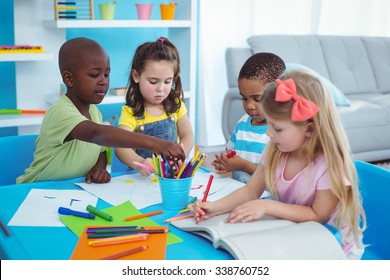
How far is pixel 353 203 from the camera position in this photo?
103 centimetres

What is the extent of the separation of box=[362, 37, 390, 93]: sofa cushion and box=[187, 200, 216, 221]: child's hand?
333 cm

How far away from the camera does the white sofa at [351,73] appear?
11.3ft

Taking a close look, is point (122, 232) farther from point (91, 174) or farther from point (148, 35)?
point (148, 35)

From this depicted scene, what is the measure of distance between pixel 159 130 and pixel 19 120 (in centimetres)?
111

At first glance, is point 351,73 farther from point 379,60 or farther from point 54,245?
point 54,245

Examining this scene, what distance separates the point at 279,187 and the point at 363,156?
2545 millimetres

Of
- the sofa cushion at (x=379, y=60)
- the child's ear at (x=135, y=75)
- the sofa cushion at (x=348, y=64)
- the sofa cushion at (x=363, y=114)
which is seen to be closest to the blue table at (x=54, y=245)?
A: the child's ear at (x=135, y=75)

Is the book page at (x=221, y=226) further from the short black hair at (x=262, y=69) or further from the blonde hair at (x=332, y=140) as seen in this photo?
the short black hair at (x=262, y=69)

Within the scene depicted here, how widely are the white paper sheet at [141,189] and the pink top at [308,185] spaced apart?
0.19m

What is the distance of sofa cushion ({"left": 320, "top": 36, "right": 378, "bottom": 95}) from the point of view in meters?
3.85

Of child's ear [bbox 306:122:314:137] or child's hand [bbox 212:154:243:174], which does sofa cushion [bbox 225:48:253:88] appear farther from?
child's ear [bbox 306:122:314:137]

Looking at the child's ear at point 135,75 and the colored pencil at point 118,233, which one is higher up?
the child's ear at point 135,75

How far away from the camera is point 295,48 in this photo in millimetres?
3705

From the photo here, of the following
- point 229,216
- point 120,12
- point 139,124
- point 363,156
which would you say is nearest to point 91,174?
point 139,124
